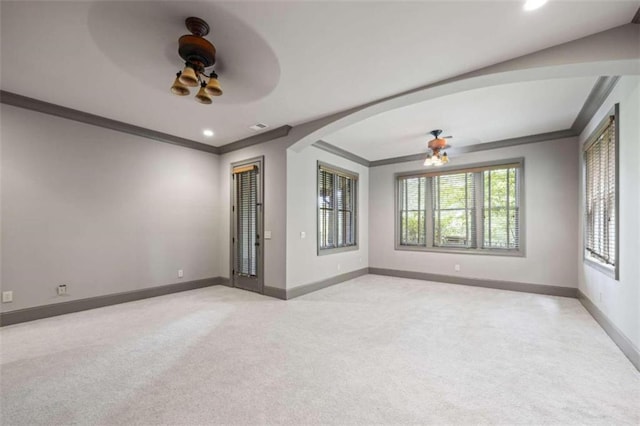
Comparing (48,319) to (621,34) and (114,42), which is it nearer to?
(114,42)

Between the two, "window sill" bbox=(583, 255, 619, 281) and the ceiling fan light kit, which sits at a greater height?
the ceiling fan light kit

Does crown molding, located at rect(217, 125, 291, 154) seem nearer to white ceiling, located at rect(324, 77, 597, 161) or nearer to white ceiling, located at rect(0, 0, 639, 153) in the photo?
white ceiling, located at rect(0, 0, 639, 153)

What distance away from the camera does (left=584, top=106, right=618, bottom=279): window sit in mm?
3074

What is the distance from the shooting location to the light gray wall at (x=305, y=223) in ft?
15.5

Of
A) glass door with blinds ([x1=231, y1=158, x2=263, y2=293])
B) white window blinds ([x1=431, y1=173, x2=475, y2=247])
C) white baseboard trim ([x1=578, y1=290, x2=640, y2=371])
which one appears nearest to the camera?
white baseboard trim ([x1=578, y1=290, x2=640, y2=371])

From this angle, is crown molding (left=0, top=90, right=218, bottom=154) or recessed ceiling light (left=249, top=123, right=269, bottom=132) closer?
crown molding (left=0, top=90, right=218, bottom=154)

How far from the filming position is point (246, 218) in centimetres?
526

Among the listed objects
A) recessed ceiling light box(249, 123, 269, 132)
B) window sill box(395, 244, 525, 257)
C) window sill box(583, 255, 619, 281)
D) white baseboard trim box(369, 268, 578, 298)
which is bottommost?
white baseboard trim box(369, 268, 578, 298)

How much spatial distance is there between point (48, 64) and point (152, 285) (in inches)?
129

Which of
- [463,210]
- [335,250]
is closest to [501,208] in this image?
[463,210]

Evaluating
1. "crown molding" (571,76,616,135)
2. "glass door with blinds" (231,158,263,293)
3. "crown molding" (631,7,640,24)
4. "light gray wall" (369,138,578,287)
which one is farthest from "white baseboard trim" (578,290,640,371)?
"glass door with blinds" (231,158,263,293)

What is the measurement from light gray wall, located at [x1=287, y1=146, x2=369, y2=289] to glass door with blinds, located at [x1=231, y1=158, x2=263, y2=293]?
0.60m

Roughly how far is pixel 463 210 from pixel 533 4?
172 inches

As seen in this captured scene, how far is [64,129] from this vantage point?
12.5 ft
